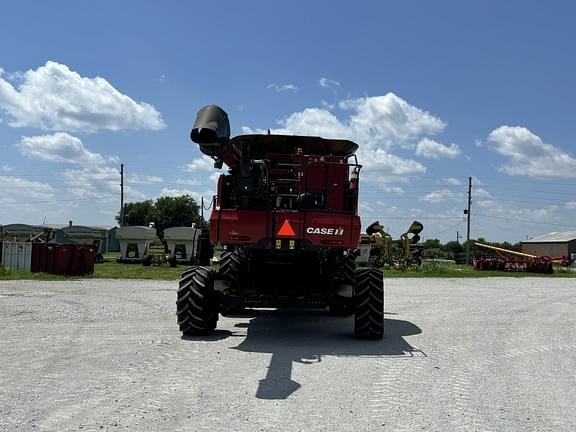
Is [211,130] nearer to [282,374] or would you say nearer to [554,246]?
[282,374]

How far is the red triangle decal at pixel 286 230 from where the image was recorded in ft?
31.6

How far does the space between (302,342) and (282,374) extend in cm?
268

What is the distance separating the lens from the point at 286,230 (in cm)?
963

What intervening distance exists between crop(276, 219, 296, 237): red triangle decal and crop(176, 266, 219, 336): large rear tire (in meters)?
1.73

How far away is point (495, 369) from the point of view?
26.2ft

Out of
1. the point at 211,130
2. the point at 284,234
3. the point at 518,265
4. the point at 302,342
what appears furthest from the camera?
the point at 518,265

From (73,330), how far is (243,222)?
399cm

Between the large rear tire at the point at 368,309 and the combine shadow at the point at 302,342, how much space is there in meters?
0.17

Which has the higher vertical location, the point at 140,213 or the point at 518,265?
the point at 140,213

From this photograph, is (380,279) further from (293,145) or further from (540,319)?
(540,319)

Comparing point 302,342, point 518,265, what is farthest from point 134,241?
point 302,342

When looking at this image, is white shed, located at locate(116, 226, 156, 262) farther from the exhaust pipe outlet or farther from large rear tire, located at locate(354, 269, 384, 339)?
the exhaust pipe outlet

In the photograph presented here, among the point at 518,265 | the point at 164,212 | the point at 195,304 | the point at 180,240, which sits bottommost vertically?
the point at 195,304

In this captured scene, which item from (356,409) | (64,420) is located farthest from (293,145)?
(64,420)
